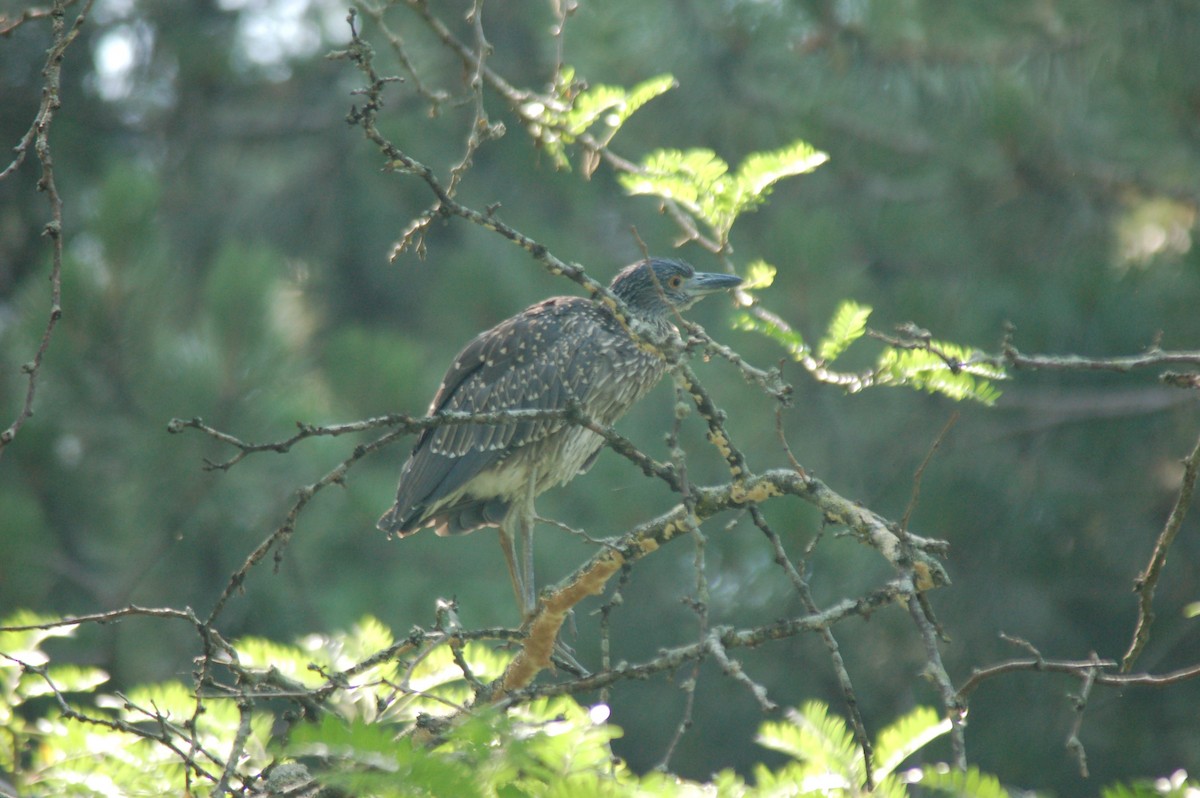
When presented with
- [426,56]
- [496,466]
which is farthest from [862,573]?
[426,56]

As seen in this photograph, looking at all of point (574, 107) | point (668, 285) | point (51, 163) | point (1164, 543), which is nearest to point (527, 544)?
point (668, 285)

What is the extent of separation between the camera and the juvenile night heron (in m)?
4.65

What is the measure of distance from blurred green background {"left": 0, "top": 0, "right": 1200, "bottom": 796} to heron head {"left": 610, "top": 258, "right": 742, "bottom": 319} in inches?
63.1

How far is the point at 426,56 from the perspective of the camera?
9562 mm

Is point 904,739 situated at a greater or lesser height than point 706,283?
lesser

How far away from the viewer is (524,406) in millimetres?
4672

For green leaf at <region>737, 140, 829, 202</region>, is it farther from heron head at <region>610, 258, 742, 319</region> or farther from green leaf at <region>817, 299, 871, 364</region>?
heron head at <region>610, 258, 742, 319</region>

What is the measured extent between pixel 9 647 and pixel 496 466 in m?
2.01

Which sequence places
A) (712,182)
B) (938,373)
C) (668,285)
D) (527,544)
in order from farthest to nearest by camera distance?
(668,285), (527,544), (712,182), (938,373)

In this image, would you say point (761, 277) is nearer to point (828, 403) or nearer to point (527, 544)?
point (527, 544)

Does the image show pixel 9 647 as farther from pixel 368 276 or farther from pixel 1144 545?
pixel 368 276

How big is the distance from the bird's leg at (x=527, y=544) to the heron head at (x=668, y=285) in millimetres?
773

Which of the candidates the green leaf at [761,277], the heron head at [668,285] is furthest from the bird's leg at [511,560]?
the green leaf at [761,277]

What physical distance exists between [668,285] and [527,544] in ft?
3.87
